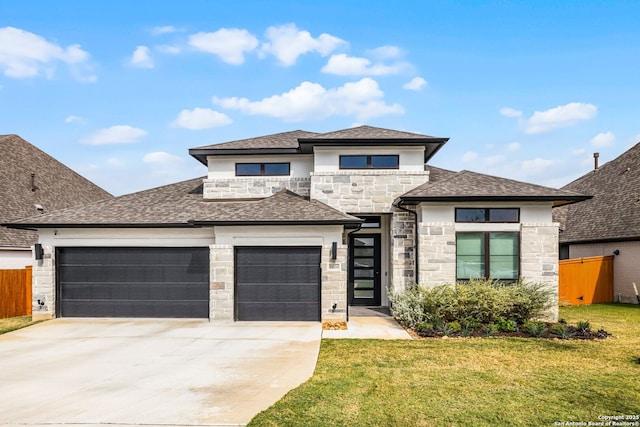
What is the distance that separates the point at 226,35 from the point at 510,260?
1198 centimetres

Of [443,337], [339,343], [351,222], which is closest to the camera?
[339,343]

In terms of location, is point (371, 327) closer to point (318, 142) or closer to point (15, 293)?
point (318, 142)

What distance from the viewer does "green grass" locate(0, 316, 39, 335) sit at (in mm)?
12005

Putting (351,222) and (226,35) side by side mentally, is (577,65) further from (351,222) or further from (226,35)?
(226,35)

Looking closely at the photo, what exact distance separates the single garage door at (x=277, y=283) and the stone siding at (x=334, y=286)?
27 centimetres

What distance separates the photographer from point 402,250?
557 inches

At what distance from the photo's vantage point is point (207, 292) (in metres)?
→ 13.0

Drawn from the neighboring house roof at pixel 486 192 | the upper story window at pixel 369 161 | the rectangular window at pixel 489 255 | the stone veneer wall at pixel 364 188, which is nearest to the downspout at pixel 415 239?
the stone veneer wall at pixel 364 188

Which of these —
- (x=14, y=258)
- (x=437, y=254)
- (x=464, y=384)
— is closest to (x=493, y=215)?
(x=437, y=254)

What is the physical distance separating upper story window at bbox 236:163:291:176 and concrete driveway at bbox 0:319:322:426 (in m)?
5.88

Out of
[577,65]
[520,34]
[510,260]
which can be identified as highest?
[520,34]

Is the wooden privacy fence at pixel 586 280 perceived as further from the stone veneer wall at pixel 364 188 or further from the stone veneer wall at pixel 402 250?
the stone veneer wall at pixel 364 188

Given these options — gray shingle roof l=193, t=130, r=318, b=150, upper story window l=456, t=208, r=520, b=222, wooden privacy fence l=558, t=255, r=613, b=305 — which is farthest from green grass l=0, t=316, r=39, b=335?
wooden privacy fence l=558, t=255, r=613, b=305

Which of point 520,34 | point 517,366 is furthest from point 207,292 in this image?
point 520,34
